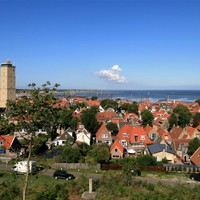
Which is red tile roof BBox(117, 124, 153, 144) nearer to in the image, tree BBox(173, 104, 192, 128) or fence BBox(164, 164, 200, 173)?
fence BBox(164, 164, 200, 173)

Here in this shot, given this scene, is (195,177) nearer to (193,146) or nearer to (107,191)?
(193,146)

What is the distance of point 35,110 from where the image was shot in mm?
12203

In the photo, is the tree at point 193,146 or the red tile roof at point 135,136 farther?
the red tile roof at point 135,136

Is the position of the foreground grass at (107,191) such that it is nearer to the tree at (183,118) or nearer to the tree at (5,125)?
the tree at (5,125)

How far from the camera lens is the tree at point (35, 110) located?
12125mm

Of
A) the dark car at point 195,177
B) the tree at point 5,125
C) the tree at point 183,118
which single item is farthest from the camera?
the tree at point 183,118

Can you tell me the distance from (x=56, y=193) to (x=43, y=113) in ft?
23.3

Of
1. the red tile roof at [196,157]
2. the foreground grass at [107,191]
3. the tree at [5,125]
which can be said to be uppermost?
the tree at [5,125]

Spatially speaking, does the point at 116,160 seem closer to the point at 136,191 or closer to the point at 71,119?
the point at 136,191

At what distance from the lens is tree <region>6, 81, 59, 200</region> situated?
12.1 metres

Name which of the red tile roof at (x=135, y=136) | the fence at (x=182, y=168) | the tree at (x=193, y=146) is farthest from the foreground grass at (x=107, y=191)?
the red tile roof at (x=135, y=136)

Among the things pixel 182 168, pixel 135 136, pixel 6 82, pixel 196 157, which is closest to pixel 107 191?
pixel 182 168

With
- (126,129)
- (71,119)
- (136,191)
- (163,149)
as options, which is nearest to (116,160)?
(163,149)

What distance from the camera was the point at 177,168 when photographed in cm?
3331
